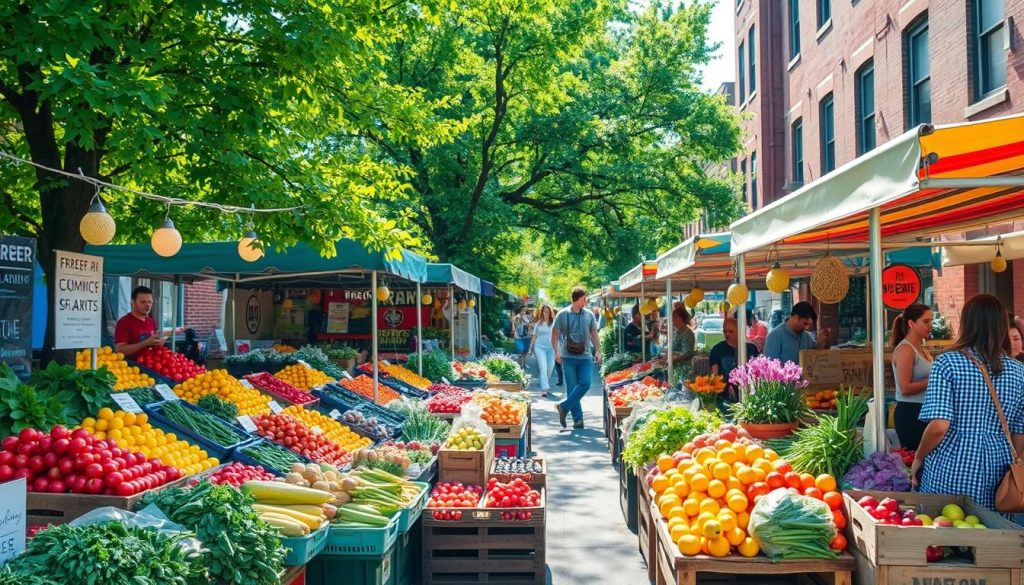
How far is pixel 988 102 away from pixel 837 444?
9012 millimetres

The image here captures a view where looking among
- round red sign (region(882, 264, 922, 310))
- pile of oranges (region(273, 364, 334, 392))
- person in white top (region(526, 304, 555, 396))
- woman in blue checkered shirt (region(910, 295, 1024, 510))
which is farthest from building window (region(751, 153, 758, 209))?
woman in blue checkered shirt (region(910, 295, 1024, 510))

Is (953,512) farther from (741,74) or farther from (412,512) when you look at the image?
(741,74)

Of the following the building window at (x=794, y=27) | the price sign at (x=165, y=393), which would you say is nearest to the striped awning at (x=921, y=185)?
the price sign at (x=165, y=393)

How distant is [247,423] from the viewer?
273 inches

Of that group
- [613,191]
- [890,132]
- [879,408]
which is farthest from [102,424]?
[613,191]

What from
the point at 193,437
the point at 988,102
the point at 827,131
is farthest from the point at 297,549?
the point at 827,131

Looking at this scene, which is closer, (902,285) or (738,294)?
(738,294)

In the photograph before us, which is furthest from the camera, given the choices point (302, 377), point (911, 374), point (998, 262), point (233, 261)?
point (302, 377)

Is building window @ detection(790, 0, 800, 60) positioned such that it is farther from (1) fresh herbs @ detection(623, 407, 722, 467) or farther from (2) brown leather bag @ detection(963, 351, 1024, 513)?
(2) brown leather bag @ detection(963, 351, 1024, 513)

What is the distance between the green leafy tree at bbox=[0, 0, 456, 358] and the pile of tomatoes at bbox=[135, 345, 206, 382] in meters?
1.35

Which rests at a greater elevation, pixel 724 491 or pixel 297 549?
pixel 724 491

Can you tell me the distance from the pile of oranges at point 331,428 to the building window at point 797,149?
18.1 m

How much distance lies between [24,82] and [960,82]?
12607mm

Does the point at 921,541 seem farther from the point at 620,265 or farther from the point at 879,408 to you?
the point at 620,265
